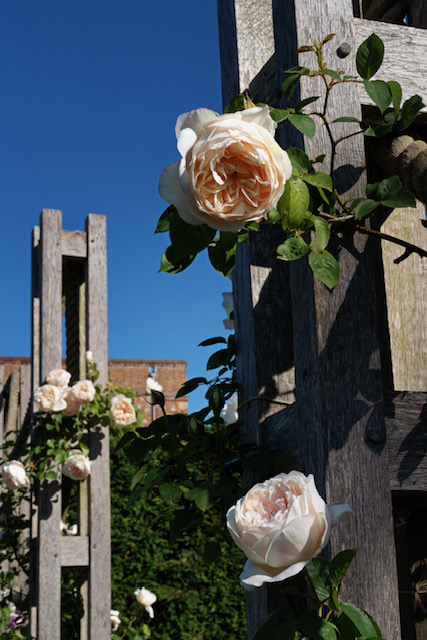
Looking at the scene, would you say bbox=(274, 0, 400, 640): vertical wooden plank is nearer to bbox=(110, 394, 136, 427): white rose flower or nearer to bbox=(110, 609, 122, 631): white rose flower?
bbox=(110, 394, 136, 427): white rose flower

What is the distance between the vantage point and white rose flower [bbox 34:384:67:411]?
344cm

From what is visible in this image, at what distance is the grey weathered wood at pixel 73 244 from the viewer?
3.75 m

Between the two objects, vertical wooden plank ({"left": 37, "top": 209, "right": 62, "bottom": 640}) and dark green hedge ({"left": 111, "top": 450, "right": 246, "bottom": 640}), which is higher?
vertical wooden plank ({"left": 37, "top": 209, "right": 62, "bottom": 640})

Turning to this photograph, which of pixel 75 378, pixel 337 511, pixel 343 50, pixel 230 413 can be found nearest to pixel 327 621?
pixel 337 511

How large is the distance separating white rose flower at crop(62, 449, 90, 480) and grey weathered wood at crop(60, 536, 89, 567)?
306mm

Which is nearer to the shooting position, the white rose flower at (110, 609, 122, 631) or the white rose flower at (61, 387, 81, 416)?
the white rose flower at (61, 387, 81, 416)

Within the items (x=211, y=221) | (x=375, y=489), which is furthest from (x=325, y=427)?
(x=211, y=221)

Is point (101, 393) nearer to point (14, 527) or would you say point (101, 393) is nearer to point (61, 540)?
point (61, 540)

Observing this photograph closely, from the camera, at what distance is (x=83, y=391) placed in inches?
136


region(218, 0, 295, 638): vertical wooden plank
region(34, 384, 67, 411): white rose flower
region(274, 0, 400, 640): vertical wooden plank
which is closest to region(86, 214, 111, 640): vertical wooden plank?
region(34, 384, 67, 411): white rose flower

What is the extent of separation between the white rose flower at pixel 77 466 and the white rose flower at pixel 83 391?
9.8 inches

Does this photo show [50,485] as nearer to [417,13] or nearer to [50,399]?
[50,399]

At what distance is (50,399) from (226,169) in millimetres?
2517

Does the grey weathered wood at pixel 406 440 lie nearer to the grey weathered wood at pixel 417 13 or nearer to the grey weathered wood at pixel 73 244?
the grey weathered wood at pixel 417 13
